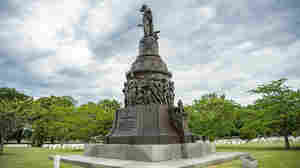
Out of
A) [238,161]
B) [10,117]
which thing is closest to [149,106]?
[238,161]

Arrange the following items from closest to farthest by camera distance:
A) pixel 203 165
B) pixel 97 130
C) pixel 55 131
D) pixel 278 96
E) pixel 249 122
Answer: pixel 203 165 → pixel 278 96 → pixel 249 122 → pixel 97 130 → pixel 55 131

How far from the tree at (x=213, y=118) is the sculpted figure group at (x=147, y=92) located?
1603 cm

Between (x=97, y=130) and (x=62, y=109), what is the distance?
1017 cm

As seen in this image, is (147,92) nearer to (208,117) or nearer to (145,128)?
(145,128)

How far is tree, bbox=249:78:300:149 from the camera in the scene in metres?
20.0

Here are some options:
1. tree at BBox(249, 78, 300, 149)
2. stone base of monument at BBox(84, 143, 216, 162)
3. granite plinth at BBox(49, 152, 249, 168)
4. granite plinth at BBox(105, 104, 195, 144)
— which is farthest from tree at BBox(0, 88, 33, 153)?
tree at BBox(249, 78, 300, 149)

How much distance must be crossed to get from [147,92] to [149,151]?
134 inches

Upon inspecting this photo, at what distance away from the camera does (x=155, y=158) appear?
828 cm

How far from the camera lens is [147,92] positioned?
11.1m

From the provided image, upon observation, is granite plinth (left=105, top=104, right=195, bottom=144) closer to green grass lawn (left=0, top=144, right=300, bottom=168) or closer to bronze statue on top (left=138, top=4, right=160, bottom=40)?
green grass lawn (left=0, top=144, right=300, bottom=168)

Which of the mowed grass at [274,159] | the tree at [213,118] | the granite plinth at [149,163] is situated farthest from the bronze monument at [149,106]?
the tree at [213,118]

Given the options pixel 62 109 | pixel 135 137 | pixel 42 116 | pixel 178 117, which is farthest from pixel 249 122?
pixel 42 116

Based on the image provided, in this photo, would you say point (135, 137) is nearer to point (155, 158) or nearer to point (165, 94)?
point (155, 158)

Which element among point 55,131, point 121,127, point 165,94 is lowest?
point 55,131
